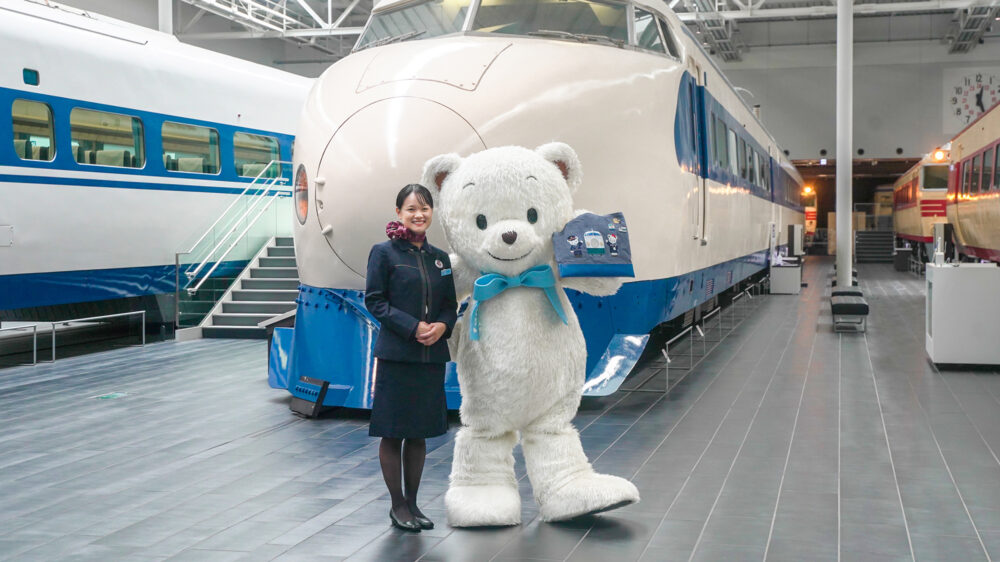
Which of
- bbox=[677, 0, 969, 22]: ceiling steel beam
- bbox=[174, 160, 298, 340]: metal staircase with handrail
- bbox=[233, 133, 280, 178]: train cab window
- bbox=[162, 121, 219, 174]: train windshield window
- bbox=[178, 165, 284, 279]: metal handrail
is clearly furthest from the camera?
bbox=[677, 0, 969, 22]: ceiling steel beam

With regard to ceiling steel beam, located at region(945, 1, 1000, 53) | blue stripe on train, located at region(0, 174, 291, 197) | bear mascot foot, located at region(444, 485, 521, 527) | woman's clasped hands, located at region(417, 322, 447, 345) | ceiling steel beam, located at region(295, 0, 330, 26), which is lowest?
bear mascot foot, located at region(444, 485, 521, 527)

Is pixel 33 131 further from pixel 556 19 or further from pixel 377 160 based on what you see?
pixel 556 19

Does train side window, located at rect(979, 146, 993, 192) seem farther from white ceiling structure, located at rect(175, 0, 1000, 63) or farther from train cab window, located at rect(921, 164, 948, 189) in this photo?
white ceiling structure, located at rect(175, 0, 1000, 63)

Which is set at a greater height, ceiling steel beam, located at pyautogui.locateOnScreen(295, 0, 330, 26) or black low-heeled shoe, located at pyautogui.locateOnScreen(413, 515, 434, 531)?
ceiling steel beam, located at pyautogui.locateOnScreen(295, 0, 330, 26)

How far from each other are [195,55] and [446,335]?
9.95 m

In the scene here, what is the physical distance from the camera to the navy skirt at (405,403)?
4230mm

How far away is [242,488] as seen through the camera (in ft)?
16.5

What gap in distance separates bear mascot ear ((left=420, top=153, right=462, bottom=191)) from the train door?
151 inches

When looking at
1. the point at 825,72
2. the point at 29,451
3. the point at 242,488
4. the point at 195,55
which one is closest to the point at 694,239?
the point at 242,488

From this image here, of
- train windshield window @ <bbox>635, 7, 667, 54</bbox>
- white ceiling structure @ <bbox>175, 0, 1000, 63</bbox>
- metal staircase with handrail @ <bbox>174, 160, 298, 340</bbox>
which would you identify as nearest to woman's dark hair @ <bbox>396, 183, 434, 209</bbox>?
train windshield window @ <bbox>635, 7, 667, 54</bbox>

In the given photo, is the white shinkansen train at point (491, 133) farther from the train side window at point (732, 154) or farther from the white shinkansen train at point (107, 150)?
the white shinkansen train at point (107, 150)

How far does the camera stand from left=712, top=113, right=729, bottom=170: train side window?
9977mm

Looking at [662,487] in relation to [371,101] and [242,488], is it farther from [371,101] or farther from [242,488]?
[371,101]

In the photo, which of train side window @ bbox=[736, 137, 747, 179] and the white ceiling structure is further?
the white ceiling structure
